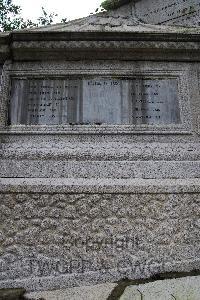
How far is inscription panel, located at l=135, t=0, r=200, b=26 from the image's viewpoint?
7.12m

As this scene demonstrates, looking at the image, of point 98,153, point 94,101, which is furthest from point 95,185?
point 94,101

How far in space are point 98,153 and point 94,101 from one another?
59 cm

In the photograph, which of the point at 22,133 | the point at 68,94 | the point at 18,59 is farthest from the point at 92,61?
the point at 22,133

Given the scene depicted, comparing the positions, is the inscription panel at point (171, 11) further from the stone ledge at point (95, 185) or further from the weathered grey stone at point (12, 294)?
the weathered grey stone at point (12, 294)

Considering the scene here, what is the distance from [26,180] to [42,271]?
81cm

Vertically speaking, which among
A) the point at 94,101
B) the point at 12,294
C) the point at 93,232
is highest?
the point at 94,101

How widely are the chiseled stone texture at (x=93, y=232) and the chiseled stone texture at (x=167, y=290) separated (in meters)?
0.37

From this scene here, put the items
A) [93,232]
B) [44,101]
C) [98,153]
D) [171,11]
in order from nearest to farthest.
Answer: [93,232] < [98,153] < [44,101] < [171,11]

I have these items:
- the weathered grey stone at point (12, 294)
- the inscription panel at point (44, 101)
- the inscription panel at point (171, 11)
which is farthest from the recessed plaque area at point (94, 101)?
the inscription panel at point (171, 11)

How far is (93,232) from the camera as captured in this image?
137 inches

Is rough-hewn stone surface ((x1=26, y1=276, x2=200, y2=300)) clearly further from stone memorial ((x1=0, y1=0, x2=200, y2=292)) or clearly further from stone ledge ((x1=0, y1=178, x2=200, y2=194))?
stone ledge ((x1=0, y1=178, x2=200, y2=194))

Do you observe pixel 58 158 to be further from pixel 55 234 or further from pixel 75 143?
pixel 55 234

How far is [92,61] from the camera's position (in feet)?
13.9

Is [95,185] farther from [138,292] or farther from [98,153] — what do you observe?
[138,292]
